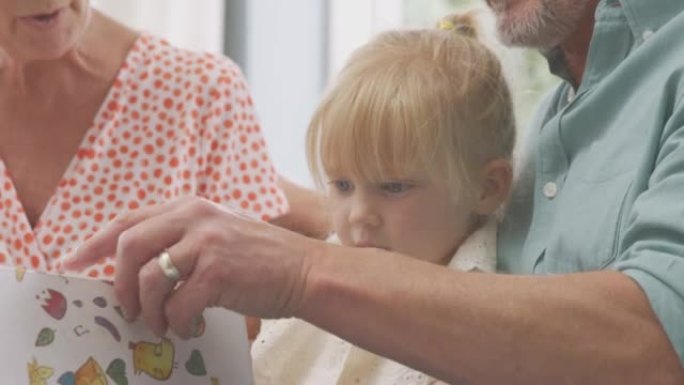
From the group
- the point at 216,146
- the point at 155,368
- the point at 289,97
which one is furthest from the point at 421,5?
the point at 155,368

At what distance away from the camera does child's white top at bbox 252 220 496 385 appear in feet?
4.64

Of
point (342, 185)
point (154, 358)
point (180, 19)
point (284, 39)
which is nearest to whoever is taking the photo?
point (154, 358)

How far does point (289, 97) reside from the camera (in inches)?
129

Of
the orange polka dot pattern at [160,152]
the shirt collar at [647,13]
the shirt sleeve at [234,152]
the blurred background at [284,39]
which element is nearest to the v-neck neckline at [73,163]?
the orange polka dot pattern at [160,152]

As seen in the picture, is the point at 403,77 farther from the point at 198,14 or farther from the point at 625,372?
the point at 198,14

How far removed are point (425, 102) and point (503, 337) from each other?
46cm

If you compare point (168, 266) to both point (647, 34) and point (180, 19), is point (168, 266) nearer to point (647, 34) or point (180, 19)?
point (647, 34)

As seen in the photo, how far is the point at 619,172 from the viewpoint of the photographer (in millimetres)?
1234

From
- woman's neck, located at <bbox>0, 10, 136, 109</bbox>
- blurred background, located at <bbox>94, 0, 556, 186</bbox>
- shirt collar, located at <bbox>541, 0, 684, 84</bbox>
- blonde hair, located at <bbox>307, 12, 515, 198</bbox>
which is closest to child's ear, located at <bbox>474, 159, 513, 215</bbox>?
blonde hair, located at <bbox>307, 12, 515, 198</bbox>

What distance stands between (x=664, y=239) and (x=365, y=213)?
0.45 metres

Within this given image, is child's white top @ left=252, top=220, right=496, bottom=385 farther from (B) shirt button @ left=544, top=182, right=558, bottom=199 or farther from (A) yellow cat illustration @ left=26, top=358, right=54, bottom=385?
(A) yellow cat illustration @ left=26, top=358, right=54, bottom=385


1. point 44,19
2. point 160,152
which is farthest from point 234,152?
point 44,19

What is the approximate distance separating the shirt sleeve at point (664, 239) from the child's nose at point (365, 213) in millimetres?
357

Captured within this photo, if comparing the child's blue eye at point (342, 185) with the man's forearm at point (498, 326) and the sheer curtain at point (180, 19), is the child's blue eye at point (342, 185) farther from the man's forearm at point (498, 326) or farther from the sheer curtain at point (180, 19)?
the sheer curtain at point (180, 19)
